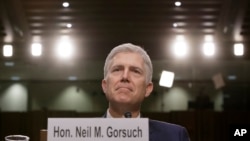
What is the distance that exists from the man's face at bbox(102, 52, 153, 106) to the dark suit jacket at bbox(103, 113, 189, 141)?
10 cm

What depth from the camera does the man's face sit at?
4.71ft

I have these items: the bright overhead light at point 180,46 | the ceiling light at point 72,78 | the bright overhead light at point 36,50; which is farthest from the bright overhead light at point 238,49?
the bright overhead light at point 36,50

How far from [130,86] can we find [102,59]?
25.7 feet

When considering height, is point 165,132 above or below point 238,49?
below

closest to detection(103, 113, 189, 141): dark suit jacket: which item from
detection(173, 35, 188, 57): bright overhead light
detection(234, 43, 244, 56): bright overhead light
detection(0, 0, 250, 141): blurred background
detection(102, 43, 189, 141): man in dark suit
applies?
detection(102, 43, 189, 141): man in dark suit

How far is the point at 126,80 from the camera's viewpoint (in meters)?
1.44

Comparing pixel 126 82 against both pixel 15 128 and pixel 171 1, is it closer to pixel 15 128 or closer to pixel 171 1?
pixel 171 1

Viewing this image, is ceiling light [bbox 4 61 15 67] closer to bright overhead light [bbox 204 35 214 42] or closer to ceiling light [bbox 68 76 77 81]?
ceiling light [bbox 68 76 77 81]

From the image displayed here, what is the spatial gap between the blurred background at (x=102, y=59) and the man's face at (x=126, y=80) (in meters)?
7.00

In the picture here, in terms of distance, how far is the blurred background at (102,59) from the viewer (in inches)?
340

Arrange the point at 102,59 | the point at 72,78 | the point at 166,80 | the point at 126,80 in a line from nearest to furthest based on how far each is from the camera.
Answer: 1. the point at 126,80
2. the point at 166,80
3. the point at 72,78
4. the point at 102,59

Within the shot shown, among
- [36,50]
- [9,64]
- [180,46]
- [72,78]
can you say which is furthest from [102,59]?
[9,64]

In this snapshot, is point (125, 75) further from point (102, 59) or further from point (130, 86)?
point (102, 59)

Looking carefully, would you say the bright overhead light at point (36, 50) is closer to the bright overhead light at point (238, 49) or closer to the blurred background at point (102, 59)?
the blurred background at point (102, 59)
